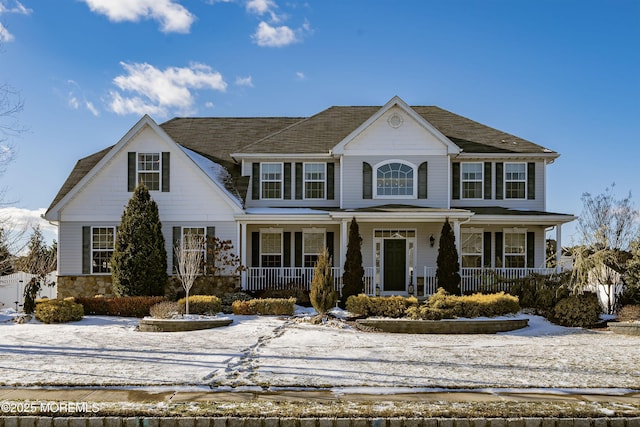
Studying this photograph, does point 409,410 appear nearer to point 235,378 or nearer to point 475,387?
point 475,387

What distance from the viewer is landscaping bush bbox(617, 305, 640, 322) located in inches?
608

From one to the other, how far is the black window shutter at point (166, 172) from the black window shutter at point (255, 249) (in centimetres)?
364

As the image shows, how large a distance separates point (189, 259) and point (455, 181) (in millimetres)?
10987

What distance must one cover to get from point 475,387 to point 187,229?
14356 mm

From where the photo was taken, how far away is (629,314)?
51.3 feet

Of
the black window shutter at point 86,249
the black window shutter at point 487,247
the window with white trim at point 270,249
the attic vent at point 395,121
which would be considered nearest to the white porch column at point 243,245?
the window with white trim at point 270,249

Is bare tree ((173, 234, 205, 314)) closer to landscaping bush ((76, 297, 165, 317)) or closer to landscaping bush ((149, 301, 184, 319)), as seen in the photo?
landscaping bush ((149, 301, 184, 319))

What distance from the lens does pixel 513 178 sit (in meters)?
22.4

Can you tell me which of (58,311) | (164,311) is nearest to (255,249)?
(164,311)

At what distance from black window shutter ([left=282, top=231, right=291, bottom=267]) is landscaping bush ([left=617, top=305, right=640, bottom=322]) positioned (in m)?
11.4

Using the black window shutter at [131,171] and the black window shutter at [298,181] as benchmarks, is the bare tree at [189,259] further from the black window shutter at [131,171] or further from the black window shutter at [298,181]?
the black window shutter at [298,181]

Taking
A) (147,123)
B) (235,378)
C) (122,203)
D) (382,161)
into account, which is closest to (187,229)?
(122,203)

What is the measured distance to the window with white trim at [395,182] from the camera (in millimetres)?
21688

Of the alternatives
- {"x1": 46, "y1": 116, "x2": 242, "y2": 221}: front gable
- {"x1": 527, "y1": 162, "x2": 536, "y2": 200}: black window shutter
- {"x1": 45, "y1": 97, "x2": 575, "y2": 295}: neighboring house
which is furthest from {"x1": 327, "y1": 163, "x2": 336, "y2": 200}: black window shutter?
{"x1": 527, "y1": 162, "x2": 536, "y2": 200}: black window shutter
